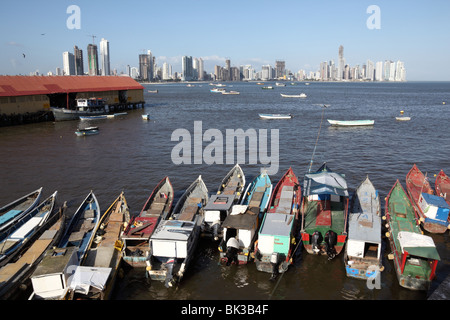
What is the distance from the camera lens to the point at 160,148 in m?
47.2

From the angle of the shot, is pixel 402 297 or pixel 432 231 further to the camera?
pixel 432 231

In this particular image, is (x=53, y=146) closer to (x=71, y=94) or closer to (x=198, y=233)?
(x=71, y=94)

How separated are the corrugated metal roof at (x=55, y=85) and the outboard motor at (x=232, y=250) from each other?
197ft

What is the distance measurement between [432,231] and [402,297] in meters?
7.86

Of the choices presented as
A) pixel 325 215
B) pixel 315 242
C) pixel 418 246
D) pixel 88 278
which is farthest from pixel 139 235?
pixel 418 246

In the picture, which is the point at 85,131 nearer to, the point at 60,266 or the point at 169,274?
the point at 60,266

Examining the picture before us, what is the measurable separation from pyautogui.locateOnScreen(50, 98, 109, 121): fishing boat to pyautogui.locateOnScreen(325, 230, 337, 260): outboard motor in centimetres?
6575

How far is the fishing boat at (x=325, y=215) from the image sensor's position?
18688mm

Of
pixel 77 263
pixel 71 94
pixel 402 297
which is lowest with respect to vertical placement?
pixel 402 297

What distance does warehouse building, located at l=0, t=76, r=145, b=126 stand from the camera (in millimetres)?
62656

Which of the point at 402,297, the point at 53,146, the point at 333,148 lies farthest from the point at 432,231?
the point at 53,146

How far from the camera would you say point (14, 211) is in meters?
22.9

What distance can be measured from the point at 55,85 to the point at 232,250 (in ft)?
226

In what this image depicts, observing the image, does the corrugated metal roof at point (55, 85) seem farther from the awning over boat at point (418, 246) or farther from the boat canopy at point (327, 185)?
the awning over boat at point (418, 246)
